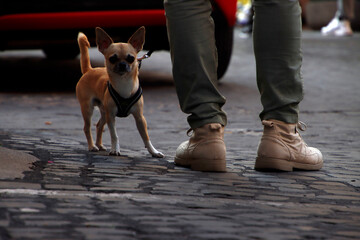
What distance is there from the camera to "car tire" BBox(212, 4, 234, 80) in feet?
22.2

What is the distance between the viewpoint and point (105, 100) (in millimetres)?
3822

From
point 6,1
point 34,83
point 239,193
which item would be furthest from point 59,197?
point 34,83

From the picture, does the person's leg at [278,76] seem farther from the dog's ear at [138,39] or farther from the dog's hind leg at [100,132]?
the dog's hind leg at [100,132]

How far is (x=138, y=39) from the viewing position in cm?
384

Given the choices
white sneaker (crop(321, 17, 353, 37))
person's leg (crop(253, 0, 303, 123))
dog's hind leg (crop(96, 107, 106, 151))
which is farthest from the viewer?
white sneaker (crop(321, 17, 353, 37))

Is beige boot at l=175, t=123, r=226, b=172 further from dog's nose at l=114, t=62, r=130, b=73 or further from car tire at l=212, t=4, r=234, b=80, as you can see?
car tire at l=212, t=4, r=234, b=80

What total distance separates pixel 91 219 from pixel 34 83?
540cm

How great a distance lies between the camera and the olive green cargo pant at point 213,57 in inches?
136

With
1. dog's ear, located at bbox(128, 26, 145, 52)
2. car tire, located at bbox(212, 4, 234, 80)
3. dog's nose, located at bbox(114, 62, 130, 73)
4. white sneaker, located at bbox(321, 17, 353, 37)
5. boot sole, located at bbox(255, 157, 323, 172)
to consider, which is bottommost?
white sneaker, located at bbox(321, 17, 353, 37)

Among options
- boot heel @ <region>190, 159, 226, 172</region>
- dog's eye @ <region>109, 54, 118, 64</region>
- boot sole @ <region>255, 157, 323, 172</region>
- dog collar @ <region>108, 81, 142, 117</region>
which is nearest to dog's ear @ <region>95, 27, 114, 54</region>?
dog's eye @ <region>109, 54, 118, 64</region>

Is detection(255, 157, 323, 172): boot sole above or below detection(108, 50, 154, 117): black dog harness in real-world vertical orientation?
below

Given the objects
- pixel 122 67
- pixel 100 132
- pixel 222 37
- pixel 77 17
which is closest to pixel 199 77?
pixel 122 67

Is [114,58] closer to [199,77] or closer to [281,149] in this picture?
[199,77]

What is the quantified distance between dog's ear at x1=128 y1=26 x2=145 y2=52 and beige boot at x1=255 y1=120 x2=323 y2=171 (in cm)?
76
